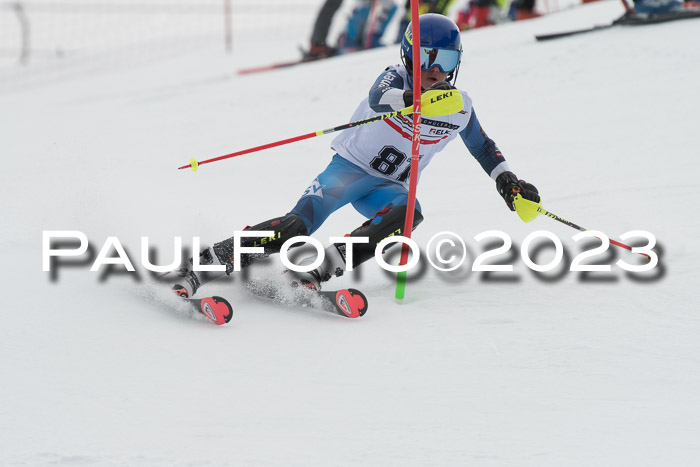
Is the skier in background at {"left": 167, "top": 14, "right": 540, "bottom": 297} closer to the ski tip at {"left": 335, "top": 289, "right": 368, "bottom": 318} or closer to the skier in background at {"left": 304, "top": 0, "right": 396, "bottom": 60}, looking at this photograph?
the ski tip at {"left": 335, "top": 289, "right": 368, "bottom": 318}

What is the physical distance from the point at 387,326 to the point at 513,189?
93 cm

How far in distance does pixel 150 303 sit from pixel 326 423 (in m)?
1.25

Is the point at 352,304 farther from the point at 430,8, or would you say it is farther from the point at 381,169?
the point at 430,8

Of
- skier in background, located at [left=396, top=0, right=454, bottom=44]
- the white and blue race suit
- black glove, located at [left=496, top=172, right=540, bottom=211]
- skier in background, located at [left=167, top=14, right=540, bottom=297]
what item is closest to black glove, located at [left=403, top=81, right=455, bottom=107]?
skier in background, located at [left=167, top=14, right=540, bottom=297]

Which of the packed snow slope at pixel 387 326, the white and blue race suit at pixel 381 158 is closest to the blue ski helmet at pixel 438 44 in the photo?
the white and blue race suit at pixel 381 158

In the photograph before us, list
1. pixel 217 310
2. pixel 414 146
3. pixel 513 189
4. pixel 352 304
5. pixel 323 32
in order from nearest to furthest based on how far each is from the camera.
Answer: pixel 217 310 < pixel 352 304 < pixel 414 146 < pixel 513 189 < pixel 323 32

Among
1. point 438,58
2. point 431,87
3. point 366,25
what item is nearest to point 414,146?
point 431,87

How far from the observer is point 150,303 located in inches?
123

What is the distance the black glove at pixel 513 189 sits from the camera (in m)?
3.43

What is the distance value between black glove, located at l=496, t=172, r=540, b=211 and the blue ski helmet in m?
0.56

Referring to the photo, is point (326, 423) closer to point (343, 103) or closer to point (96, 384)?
point (96, 384)

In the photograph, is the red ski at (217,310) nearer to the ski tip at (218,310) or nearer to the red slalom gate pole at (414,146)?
the ski tip at (218,310)

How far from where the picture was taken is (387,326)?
9.75ft

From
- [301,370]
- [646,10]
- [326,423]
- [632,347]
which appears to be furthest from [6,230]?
[646,10]
